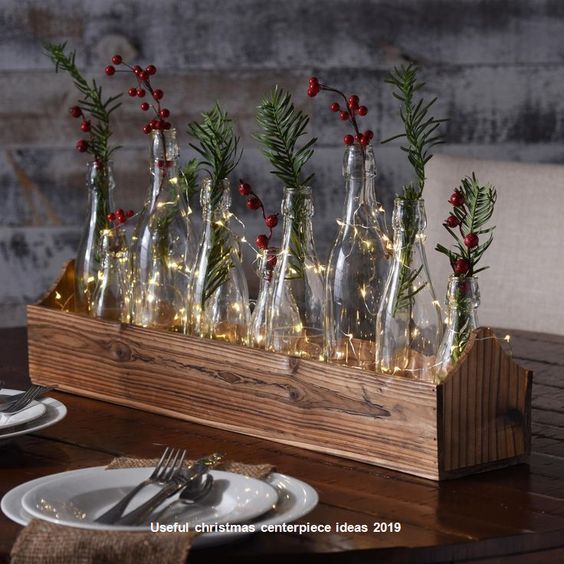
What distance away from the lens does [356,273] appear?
124cm

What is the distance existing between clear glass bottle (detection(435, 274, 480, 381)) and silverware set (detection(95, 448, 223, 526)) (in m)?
0.26

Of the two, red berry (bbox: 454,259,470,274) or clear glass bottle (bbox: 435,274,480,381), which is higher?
red berry (bbox: 454,259,470,274)

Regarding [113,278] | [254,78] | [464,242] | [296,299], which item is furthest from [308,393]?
[254,78]

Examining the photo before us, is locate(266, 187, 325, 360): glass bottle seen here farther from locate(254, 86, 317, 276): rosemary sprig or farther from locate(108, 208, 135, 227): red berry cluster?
locate(108, 208, 135, 227): red berry cluster

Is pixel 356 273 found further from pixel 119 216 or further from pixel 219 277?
pixel 119 216

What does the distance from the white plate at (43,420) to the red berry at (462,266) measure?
17.4 inches

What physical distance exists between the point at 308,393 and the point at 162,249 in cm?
32

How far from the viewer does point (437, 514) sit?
969 millimetres

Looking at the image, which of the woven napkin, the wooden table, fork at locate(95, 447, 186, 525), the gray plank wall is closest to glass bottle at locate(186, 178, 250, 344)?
the wooden table

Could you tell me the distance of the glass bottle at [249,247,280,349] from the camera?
125 centimetres

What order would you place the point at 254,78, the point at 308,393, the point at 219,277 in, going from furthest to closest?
1. the point at 254,78
2. the point at 219,277
3. the point at 308,393

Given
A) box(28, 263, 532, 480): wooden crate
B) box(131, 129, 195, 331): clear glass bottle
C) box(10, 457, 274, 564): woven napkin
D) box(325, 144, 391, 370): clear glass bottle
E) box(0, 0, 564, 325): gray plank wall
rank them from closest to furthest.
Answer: box(10, 457, 274, 564): woven napkin → box(28, 263, 532, 480): wooden crate → box(325, 144, 391, 370): clear glass bottle → box(131, 129, 195, 331): clear glass bottle → box(0, 0, 564, 325): gray plank wall

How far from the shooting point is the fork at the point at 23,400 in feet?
4.04

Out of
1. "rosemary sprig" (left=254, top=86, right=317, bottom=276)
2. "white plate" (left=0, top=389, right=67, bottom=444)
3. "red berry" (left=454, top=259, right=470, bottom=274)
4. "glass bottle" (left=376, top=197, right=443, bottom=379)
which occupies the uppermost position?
"rosemary sprig" (left=254, top=86, right=317, bottom=276)
